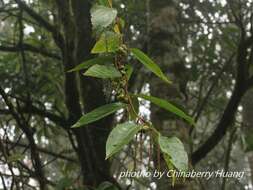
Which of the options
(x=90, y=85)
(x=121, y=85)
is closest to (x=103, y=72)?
(x=121, y=85)

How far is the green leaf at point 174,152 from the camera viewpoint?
0.71 m

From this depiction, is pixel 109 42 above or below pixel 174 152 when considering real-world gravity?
above

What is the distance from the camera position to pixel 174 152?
73 centimetres

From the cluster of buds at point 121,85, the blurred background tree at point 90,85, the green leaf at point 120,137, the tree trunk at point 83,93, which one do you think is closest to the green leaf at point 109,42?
the cluster of buds at point 121,85

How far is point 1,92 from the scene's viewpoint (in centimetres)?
138

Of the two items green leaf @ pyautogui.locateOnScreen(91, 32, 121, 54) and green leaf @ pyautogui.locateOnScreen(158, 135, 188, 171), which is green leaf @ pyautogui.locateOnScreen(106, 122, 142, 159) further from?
green leaf @ pyautogui.locateOnScreen(91, 32, 121, 54)

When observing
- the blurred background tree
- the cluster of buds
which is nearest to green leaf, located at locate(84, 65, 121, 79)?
the cluster of buds

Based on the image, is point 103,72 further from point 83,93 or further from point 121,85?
point 83,93

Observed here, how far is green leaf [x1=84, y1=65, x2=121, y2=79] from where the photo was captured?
813mm

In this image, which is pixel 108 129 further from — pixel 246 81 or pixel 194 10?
pixel 194 10

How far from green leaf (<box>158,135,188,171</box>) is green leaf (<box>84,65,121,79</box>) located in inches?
5.8

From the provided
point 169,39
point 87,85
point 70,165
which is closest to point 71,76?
point 87,85

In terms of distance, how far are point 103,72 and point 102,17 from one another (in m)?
0.09

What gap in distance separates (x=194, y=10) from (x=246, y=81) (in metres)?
1.06
